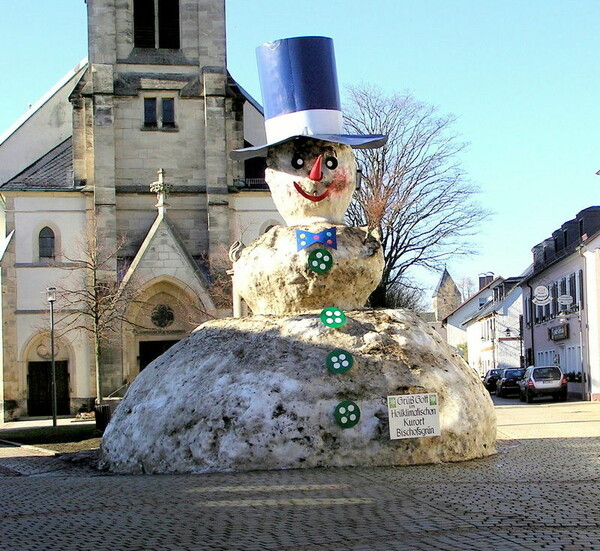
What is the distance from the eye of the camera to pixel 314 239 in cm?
1227

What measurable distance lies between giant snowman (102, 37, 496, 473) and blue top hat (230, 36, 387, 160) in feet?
0.05

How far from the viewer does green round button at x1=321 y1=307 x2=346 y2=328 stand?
1195 centimetres

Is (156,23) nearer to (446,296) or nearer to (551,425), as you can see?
(551,425)

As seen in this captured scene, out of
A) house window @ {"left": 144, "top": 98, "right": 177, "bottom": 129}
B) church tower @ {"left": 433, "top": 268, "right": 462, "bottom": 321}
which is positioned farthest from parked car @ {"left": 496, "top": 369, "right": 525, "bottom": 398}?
church tower @ {"left": 433, "top": 268, "right": 462, "bottom": 321}

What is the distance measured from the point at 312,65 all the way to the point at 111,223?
30.9 m

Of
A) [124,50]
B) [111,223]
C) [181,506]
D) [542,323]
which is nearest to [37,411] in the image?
[111,223]

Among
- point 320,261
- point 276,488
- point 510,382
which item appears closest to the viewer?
point 276,488

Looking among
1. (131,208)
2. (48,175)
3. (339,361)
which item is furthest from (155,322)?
(339,361)

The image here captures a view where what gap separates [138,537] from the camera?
7684 millimetres

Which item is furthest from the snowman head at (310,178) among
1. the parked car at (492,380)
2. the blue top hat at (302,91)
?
the parked car at (492,380)

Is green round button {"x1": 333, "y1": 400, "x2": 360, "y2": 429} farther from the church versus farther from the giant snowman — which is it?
the church

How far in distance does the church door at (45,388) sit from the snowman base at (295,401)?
31.5 meters

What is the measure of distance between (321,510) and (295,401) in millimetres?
2837

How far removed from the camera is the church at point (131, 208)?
42.3 m
